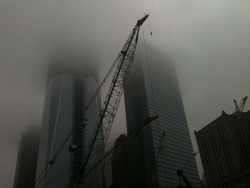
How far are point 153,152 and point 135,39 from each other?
125 m

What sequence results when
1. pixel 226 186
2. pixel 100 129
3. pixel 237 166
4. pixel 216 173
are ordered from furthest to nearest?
pixel 216 173 < pixel 237 166 < pixel 226 186 < pixel 100 129

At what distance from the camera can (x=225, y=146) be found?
583ft

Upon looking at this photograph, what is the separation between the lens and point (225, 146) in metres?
178

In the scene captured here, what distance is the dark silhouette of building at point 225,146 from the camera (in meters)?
169

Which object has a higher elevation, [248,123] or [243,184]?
[248,123]

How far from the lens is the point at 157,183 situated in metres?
176

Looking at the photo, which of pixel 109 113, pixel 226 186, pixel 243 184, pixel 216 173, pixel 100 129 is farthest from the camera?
pixel 216 173

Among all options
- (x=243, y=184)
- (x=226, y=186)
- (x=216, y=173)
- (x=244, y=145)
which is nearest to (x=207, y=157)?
(x=216, y=173)

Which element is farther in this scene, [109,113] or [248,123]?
[248,123]

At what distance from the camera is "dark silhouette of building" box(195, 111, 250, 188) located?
6644 inches

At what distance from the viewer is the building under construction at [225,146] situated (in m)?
169

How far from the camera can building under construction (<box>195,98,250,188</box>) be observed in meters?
169

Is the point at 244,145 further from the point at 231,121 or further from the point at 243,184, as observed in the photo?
the point at 243,184

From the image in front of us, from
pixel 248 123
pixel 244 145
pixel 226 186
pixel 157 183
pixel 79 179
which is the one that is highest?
pixel 248 123
